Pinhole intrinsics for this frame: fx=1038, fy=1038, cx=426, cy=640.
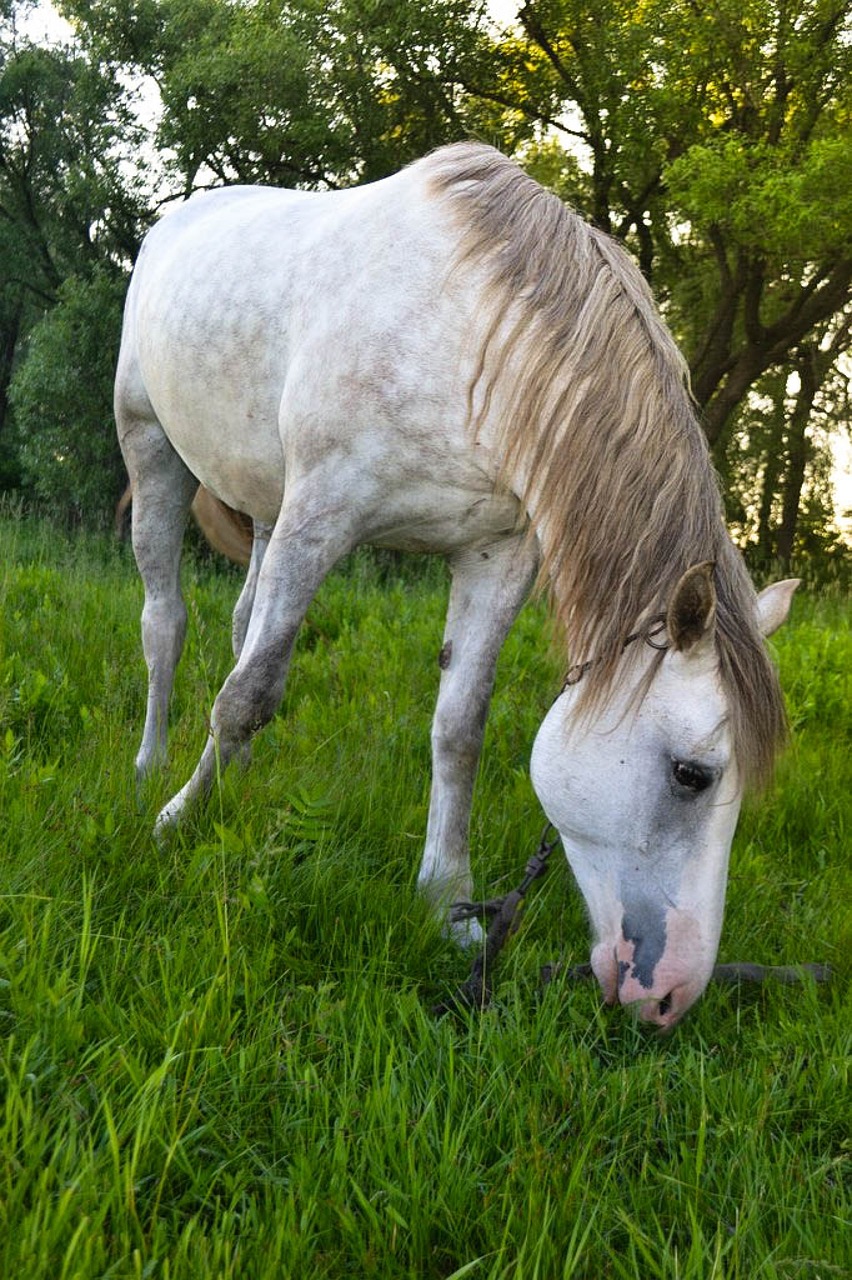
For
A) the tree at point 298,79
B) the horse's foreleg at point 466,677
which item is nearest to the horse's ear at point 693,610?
the horse's foreleg at point 466,677

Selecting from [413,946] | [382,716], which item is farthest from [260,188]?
[413,946]

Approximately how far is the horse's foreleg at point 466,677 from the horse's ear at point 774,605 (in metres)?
0.78

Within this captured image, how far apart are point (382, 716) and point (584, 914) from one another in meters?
1.66

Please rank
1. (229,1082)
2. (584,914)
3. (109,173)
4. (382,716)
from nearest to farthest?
(229,1082), (584,914), (382,716), (109,173)

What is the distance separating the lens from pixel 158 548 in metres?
4.25

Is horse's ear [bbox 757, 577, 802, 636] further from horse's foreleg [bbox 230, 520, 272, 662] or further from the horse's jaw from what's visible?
horse's foreleg [bbox 230, 520, 272, 662]

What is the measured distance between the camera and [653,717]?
7.47ft

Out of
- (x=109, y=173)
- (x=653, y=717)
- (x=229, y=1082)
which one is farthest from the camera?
(x=109, y=173)

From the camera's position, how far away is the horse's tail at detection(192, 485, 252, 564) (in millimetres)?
4652

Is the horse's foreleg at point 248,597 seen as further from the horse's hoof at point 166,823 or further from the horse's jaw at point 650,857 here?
the horse's jaw at point 650,857

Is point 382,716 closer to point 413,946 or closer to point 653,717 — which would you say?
point 413,946

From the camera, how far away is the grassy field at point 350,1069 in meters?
1.54

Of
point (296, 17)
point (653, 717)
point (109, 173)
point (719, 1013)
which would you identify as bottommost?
point (719, 1013)

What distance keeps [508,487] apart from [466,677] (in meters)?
0.66
